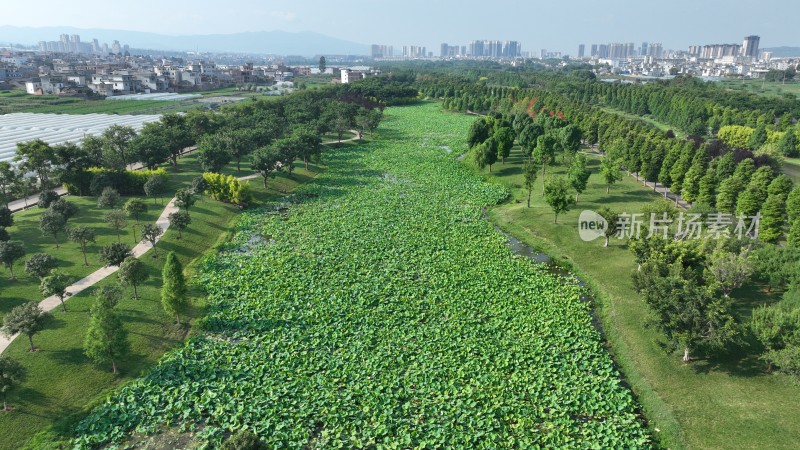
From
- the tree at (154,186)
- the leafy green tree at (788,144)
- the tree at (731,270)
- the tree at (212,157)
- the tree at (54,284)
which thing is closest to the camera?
the tree at (54,284)

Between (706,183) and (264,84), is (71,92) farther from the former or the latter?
(706,183)

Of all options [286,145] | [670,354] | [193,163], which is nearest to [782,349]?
[670,354]

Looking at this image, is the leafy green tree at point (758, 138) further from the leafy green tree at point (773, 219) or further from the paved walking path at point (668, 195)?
the leafy green tree at point (773, 219)

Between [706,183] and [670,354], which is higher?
[706,183]

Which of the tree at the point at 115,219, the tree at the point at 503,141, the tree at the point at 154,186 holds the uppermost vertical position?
the tree at the point at 503,141

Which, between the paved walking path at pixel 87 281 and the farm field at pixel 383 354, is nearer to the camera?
the farm field at pixel 383 354

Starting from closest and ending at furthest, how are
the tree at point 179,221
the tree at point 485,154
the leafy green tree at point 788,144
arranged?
the tree at point 179,221
the tree at point 485,154
the leafy green tree at point 788,144

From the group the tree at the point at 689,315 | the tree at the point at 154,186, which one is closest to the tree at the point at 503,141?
the tree at the point at 689,315
